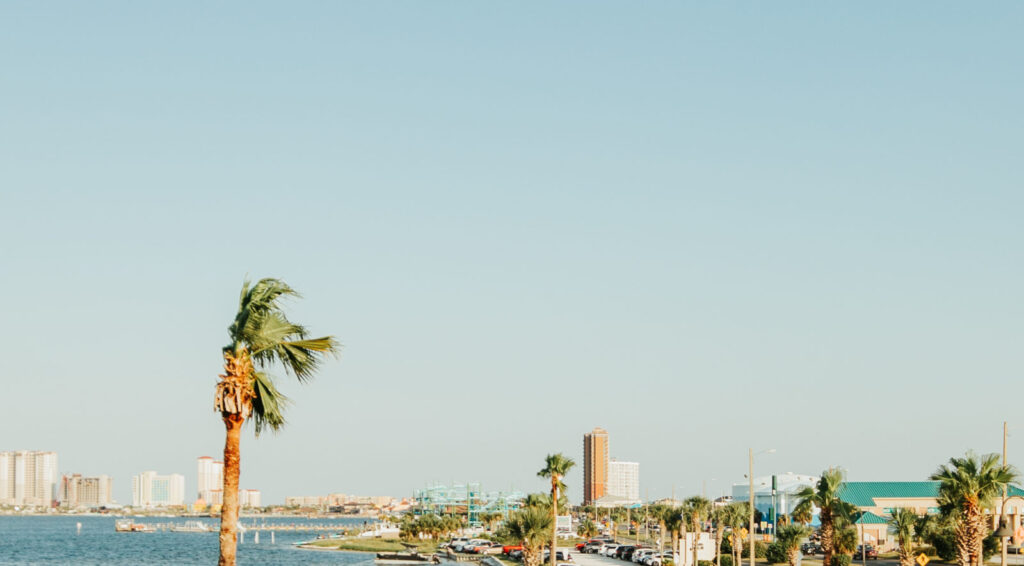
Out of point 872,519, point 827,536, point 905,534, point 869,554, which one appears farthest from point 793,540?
point 872,519

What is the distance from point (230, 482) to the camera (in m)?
22.7

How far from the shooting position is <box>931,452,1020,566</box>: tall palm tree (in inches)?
2036

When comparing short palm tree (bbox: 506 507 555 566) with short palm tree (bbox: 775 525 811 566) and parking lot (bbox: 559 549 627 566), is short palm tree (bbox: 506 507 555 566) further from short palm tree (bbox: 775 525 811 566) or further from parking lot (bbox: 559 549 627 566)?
parking lot (bbox: 559 549 627 566)

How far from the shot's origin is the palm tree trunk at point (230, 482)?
22.3m

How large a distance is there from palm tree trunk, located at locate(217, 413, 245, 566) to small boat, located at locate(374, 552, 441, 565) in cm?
11385

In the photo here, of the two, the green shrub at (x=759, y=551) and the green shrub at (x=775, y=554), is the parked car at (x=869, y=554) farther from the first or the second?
the green shrub at (x=775, y=554)

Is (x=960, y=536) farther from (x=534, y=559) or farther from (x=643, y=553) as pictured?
(x=643, y=553)

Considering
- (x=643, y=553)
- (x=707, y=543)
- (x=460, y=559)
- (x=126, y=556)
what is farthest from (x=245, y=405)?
(x=126, y=556)

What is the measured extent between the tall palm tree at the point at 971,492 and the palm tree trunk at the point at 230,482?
39121 millimetres

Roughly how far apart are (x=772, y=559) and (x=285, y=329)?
8499 cm

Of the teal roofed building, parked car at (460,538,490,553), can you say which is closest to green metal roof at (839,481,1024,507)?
the teal roofed building

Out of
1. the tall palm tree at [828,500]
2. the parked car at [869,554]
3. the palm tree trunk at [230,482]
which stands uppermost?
the palm tree trunk at [230,482]

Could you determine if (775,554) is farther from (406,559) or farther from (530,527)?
(406,559)

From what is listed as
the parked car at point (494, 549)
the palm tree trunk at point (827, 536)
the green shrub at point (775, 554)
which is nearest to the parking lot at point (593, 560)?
the green shrub at point (775, 554)
